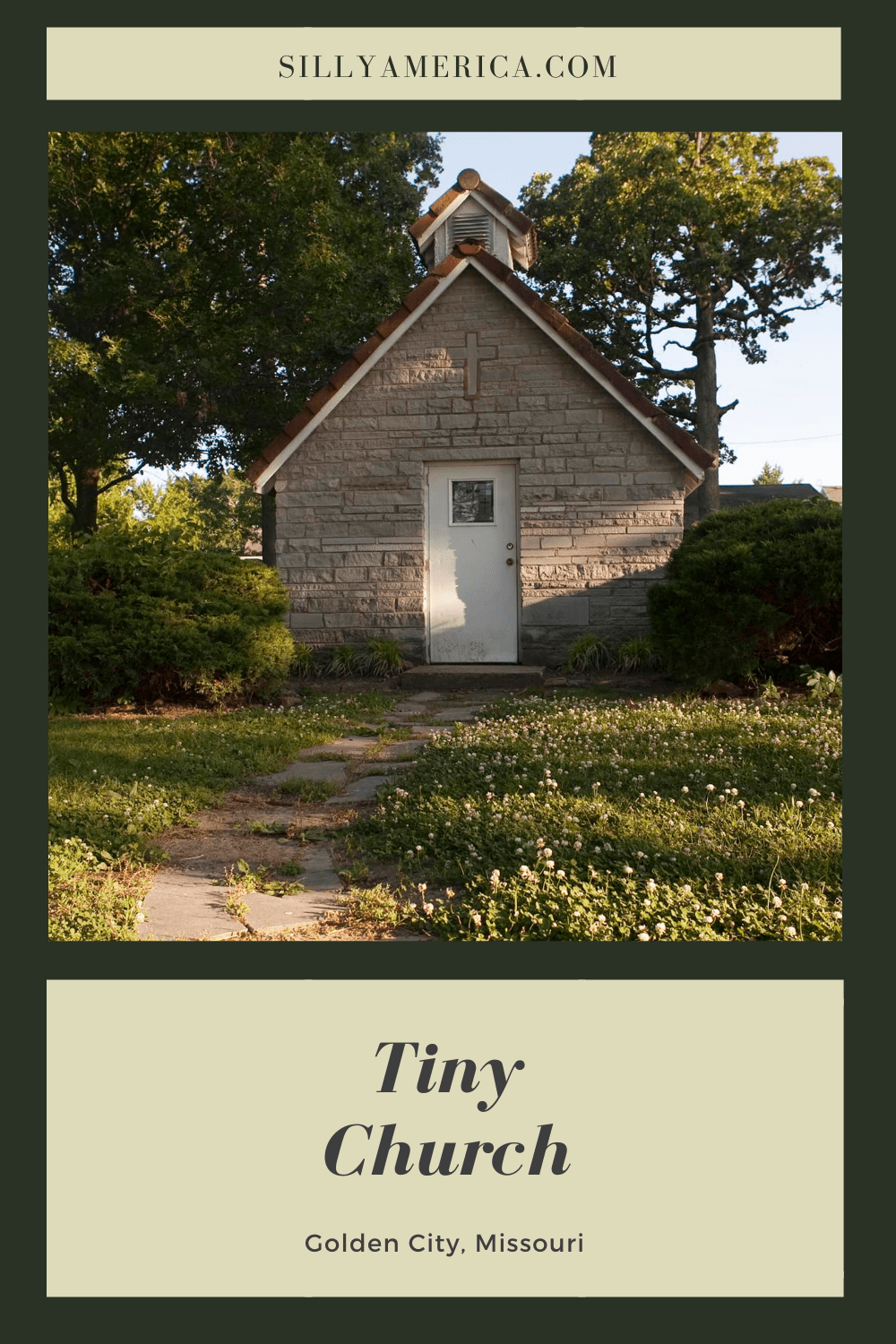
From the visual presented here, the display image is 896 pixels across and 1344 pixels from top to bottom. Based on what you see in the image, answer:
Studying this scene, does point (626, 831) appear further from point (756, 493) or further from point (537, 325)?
point (756, 493)

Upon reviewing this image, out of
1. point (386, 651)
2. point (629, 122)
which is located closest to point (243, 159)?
point (386, 651)

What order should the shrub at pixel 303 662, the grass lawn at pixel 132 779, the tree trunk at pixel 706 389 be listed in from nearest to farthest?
1. the grass lawn at pixel 132 779
2. the shrub at pixel 303 662
3. the tree trunk at pixel 706 389

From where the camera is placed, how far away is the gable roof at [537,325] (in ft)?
42.0

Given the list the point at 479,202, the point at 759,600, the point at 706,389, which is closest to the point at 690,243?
the point at 706,389

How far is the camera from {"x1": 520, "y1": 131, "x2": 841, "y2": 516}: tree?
24.5 m

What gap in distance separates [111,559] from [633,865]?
7.52 metres

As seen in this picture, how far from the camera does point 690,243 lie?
2494cm

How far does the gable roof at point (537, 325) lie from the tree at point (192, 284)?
4.94 metres

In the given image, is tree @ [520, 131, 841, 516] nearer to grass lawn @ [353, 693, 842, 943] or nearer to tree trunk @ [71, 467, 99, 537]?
tree trunk @ [71, 467, 99, 537]

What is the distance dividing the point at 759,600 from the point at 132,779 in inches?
231

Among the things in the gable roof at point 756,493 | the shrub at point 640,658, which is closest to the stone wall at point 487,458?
the shrub at point 640,658

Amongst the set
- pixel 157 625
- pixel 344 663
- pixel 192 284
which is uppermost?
pixel 192 284

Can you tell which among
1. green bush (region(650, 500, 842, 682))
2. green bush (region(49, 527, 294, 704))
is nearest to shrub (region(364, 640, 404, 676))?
green bush (region(49, 527, 294, 704))

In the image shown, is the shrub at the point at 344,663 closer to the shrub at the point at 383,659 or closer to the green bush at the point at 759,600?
the shrub at the point at 383,659
